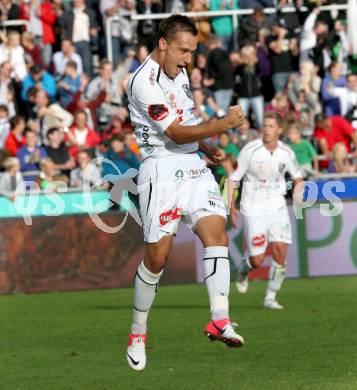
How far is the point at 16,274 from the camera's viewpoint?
18359 mm

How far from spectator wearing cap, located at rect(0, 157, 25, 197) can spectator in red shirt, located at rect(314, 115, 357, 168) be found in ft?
17.8

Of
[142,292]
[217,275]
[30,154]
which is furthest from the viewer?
[30,154]

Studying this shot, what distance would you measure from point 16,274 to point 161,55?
32.2 ft

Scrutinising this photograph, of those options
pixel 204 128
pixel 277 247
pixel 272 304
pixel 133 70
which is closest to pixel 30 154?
pixel 133 70

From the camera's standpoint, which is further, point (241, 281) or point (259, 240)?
point (241, 281)

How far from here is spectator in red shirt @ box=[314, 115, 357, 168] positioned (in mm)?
21312

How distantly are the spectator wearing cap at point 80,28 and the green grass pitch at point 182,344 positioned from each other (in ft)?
21.4

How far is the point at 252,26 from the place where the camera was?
22969mm

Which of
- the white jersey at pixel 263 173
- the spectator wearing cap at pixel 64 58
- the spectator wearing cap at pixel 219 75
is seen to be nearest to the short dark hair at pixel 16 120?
the spectator wearing cap at pixel 64 58

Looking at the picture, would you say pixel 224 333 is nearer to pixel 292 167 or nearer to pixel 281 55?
pixel 292 167

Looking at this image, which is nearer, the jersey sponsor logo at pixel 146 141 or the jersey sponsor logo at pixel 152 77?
the jersey sponsor logo at pixel 152 77

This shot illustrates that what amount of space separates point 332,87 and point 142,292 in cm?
1354

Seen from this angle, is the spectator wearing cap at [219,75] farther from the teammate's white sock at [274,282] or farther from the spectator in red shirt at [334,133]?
the teammate's white sock at [274,282]

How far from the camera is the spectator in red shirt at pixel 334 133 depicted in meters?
21.3
